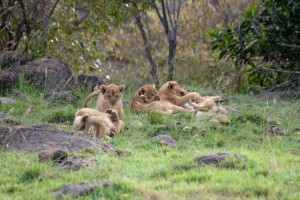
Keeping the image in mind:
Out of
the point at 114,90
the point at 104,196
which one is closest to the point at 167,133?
the point at 114,90

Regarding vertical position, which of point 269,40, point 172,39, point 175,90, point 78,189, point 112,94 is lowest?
point 78,189

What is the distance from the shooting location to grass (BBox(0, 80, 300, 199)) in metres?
6.20

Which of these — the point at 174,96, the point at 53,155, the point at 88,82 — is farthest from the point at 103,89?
the point at 53,155

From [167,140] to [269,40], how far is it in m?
5.47

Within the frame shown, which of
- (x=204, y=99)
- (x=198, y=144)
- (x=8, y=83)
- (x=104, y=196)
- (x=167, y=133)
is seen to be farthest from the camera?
(x=8, y=83)

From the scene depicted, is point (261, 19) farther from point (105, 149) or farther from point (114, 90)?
point (105, 149)

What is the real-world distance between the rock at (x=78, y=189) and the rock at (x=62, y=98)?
19.4ft

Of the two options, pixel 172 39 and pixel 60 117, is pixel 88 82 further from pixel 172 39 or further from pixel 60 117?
pixel 172 39

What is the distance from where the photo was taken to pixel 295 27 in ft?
44.8

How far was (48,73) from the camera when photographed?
13.2 metres

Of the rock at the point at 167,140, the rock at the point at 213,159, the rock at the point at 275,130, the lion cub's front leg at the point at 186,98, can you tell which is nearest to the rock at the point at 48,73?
the lion cub's front leg at the point at 186,98

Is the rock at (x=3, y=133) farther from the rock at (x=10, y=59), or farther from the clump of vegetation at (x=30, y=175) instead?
the rock at (x=10, y=59)

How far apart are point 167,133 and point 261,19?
514 centimetres

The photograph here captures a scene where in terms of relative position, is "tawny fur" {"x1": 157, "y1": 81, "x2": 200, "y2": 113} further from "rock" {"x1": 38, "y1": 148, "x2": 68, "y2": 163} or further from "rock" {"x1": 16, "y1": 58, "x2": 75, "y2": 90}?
"rock" {"x1": 38, "y1": 148, "x2": 68, "y2": 163}
